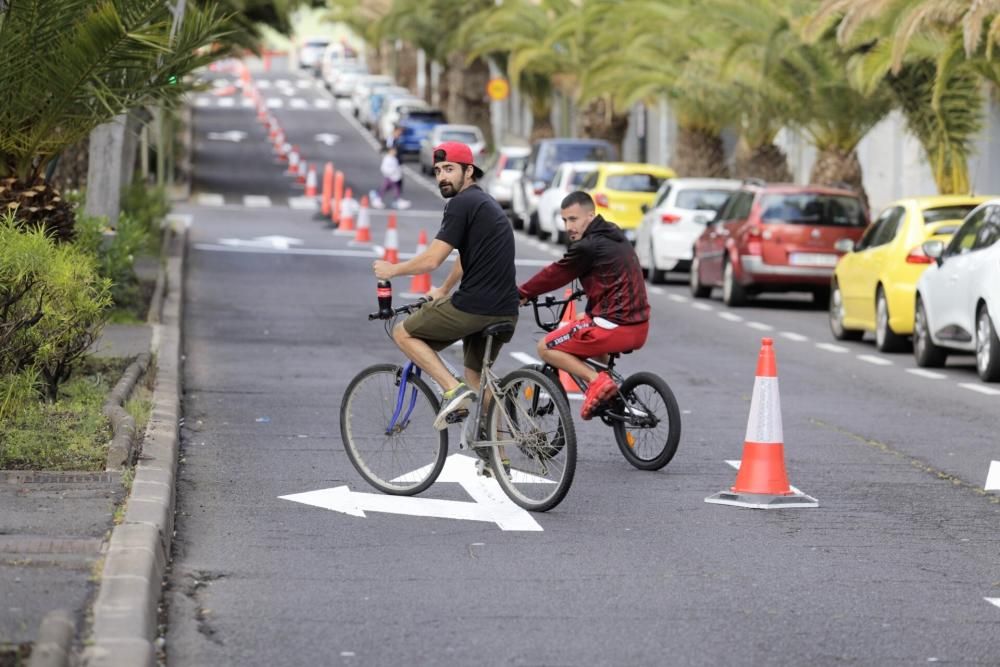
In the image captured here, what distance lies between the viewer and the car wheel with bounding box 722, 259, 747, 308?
83.0 feet

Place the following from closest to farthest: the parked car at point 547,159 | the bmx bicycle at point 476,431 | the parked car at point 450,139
A: the bmx bicycle at point 476,431 < the parked car at point 547,159 < the parked car at point 450,139

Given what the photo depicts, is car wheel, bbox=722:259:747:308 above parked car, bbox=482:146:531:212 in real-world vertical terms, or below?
below

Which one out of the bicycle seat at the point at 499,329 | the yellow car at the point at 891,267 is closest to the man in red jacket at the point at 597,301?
the bicycle seat at the point at 499,329

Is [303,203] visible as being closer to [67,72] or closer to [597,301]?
[67,72]

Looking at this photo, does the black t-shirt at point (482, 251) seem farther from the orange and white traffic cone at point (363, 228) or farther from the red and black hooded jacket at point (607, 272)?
the orange and white traffic cone at point (363, 228)

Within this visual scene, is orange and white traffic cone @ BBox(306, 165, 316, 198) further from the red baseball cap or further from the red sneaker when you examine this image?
the red baseball cap

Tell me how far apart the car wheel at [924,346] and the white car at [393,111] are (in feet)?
172

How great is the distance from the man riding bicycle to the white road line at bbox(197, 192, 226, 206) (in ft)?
126

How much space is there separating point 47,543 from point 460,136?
53147mm

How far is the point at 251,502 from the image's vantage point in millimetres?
10078

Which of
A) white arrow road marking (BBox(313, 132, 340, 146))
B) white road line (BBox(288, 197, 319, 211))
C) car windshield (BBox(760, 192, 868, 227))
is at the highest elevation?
car windshield (BBox(760, 192, 868, 227))

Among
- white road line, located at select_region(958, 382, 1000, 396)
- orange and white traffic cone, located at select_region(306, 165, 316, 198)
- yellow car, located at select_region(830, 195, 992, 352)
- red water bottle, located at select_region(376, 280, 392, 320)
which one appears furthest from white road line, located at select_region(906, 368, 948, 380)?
orange and white traffic cone, located at select_region(306, 165, 316, 198)

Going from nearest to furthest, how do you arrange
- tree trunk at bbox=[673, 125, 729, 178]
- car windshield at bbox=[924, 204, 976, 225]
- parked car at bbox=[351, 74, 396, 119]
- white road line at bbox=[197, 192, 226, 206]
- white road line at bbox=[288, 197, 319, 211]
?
car windshield at bbox=[924, 204, 976, 225], tree trunk at bbox=[673, 125, 729, 178], white road line at bbox=[288, 197, 319, 211], white road line at bbox=[197, 192, 226, 206], parked car at bbox=[351, 74, 396, 119]

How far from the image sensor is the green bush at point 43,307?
1104cm
